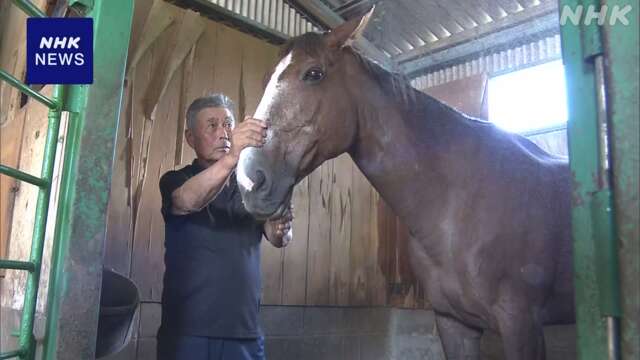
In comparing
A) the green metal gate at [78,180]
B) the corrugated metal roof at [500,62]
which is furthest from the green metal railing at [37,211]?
the corrugated metal roof at [500,62]

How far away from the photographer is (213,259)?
1.77 metres

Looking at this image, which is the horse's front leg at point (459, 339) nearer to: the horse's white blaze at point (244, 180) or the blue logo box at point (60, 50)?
the horse's white blaze at point (244, 180)

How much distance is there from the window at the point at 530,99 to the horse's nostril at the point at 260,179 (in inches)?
94.5

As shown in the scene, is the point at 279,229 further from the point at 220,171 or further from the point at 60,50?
the point at 60,50

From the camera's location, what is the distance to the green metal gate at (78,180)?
3.93 ft

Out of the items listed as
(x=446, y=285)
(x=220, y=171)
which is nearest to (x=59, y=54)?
(x=220, y=171)

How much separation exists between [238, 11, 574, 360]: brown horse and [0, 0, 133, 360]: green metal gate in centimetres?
52

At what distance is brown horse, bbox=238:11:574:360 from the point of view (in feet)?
5.91

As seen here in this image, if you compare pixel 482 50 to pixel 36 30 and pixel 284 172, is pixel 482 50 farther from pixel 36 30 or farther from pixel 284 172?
pixel 36 30

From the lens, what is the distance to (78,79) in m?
1.30

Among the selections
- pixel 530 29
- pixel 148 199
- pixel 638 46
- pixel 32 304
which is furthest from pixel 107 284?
pixel 530 29

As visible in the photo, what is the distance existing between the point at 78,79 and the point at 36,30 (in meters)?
0.24

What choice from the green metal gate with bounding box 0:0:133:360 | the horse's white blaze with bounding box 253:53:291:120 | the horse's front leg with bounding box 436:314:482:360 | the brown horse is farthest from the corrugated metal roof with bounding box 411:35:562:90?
the green metal gate with bounding box 0:0:133:360

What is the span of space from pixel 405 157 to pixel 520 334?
80 cm
